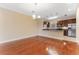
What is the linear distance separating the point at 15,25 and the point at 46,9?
988mm

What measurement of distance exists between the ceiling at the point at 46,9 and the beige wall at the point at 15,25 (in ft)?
0.62

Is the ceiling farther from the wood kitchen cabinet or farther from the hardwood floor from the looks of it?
the hardwood floor

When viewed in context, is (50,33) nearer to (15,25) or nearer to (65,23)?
(65,23)

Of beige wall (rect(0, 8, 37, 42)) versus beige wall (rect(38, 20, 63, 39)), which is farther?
beige wall (rect(38, 20, 63, 39))

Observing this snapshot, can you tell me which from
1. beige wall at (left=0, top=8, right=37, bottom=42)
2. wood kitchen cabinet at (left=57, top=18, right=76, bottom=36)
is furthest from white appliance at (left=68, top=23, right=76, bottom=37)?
beige wall at (left=0, top=8, right=37, bottom=42)

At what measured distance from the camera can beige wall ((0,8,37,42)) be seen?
8.41 feet

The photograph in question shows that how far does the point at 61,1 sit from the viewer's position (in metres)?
2.24

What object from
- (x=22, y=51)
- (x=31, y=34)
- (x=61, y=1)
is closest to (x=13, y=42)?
(x=22, y=51)

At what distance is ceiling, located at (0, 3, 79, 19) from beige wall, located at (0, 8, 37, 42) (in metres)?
0.19

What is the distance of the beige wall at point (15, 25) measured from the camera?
256cm

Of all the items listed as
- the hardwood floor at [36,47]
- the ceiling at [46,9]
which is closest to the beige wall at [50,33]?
the hardwood floor at [36,47]

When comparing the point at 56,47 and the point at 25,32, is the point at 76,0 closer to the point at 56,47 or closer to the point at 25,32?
the point at 56,47

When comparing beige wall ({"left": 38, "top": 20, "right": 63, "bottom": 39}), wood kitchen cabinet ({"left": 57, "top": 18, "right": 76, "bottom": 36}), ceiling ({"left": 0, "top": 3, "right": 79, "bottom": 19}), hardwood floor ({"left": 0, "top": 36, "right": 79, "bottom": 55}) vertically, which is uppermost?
ceiling ({"left": 0, "top": 3, "right": 79, "bottom": 19})

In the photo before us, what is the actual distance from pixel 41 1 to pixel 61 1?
0.46 meters
